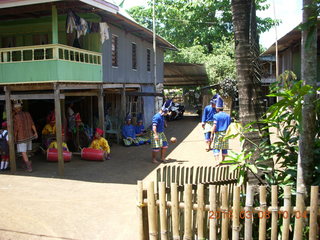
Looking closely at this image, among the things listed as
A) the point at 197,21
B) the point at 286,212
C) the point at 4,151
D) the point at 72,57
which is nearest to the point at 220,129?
the point at 286,212

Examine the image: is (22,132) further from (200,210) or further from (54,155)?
(200,210)

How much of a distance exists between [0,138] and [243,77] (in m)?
8.06

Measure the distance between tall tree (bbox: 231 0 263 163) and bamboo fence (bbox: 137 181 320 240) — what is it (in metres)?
1.10

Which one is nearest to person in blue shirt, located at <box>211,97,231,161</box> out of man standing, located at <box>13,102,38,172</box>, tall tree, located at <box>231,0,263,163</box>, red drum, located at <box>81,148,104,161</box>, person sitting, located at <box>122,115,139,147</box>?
red drum, located at <box>81,148,104,161</box>

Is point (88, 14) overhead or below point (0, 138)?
overhead

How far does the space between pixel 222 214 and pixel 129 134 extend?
1131cm

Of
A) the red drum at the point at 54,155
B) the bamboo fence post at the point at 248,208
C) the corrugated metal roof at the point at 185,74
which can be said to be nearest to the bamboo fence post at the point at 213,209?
the bamboo fence post at the point at 248,208

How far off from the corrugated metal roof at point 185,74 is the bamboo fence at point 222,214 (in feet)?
67.3

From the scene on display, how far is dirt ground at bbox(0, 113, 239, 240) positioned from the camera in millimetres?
5480

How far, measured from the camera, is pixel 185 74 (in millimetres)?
26797

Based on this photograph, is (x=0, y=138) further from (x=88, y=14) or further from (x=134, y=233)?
(x=134, y=233)

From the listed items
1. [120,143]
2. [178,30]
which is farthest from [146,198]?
[178,30]

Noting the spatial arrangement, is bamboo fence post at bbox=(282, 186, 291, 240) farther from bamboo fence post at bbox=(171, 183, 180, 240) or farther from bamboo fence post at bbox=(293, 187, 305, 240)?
bamboo fence post at bbox=(171, 183, 180, 240)

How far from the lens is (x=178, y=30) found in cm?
3459
